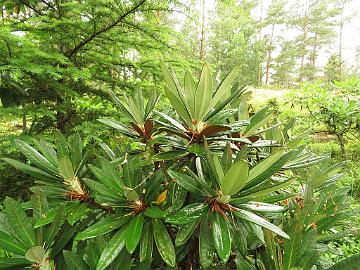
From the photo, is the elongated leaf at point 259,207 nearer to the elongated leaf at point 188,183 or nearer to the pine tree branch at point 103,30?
the elongated leaf at point 188,183

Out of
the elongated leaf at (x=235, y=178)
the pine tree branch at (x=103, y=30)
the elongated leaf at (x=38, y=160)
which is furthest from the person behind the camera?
the pine tree branch at (x=103, y=30)

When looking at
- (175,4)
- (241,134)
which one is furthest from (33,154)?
(175,4)

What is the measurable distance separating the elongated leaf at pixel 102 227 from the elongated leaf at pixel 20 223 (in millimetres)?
114

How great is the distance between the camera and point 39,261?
556mm

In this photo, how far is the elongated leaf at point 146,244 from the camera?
658 mm

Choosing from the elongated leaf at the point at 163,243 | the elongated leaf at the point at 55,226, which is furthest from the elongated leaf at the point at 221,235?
the elongated leaf at the point at 55,226

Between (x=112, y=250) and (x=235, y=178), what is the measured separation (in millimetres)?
324

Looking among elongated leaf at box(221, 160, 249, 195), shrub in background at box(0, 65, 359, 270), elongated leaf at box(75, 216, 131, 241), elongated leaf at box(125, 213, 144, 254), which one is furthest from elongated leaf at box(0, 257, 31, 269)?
elongated leaf at box(221, 160, 249, 195)

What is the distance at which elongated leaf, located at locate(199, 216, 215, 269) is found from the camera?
2.08 ft

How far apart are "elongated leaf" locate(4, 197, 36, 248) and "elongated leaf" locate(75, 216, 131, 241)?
0.11 meters

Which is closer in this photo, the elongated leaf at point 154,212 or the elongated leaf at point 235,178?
the elongated leaf at point 235,178

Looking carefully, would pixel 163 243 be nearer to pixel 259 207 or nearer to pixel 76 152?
pixel 259 207

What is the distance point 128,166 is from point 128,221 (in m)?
0.14

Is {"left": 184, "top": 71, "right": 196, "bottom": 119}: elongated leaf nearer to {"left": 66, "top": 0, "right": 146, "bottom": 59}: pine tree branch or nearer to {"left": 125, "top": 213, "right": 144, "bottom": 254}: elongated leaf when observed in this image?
{"left": 125, "top": 213, "right": 144, "bottom": 254}: elongated leaf
